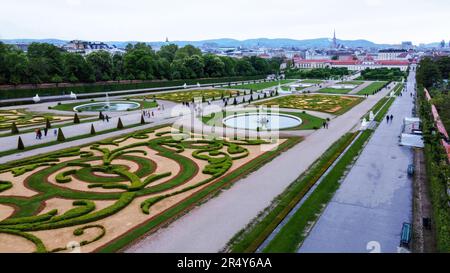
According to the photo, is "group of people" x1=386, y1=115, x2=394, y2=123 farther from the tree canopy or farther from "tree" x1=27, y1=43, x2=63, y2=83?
"tree" x1=27, y1=43, x2=63, y2=83

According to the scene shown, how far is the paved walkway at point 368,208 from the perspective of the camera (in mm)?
14594

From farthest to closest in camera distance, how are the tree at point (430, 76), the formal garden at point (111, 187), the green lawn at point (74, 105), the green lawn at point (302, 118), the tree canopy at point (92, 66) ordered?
the tree at point (430, 76) → the tree canopy at point (92, 66) → the green lawn at point (74, 105) → the green lawn at point (302, 118) → the formal garden at point (111, 187)

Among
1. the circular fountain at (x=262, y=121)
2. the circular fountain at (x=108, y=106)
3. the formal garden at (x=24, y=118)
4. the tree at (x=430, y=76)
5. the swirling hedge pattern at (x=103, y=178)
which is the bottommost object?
the swirling hedge pattern at (x=103, y=178)

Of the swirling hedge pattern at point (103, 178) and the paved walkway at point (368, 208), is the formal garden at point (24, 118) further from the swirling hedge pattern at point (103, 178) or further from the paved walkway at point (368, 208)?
the paved walkway at point (368, 208)

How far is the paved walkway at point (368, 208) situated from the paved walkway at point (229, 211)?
327 cm

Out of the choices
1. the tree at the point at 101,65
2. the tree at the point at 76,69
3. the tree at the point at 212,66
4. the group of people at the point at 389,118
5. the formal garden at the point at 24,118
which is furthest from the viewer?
the tree at the point at 212,66

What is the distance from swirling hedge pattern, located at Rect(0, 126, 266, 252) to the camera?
16.3 m

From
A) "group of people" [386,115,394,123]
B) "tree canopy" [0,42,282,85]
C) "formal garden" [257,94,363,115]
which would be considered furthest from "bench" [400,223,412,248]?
"tree canopy" [0,42,282,85]

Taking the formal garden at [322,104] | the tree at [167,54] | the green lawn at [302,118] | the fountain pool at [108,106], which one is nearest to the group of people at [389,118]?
the formal garden at [322,104]

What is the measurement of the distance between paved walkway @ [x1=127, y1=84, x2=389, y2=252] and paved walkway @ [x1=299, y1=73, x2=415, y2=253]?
327 centimetres

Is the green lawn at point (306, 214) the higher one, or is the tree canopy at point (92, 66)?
the tree canopy at point (92, 66)

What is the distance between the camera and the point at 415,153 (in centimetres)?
2805
